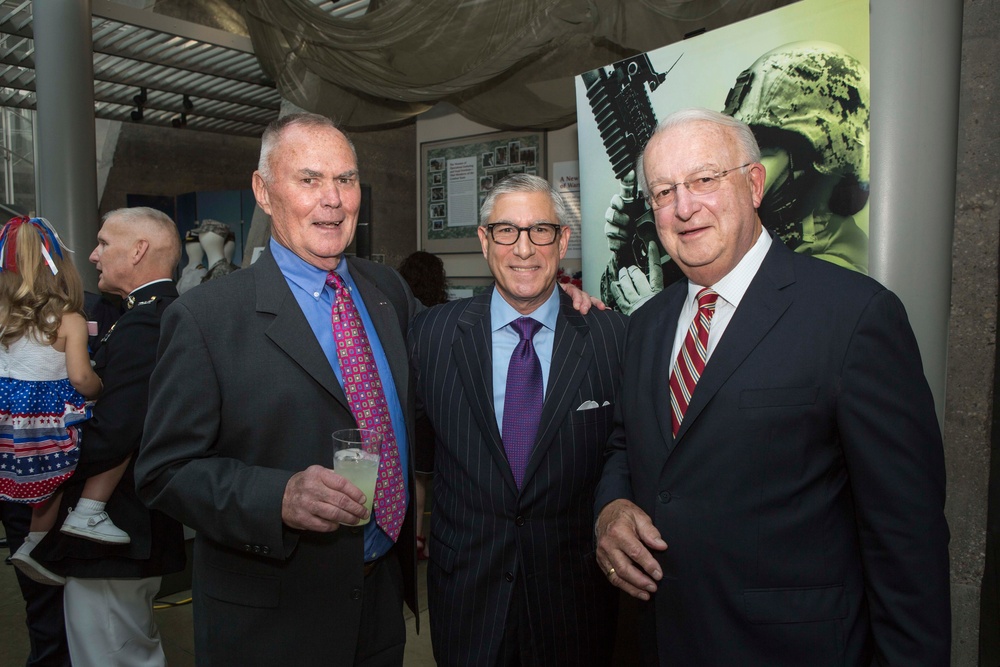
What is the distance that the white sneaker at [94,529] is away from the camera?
2215mm

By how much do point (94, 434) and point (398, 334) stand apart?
1267 mm

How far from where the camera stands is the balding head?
2.46 meters

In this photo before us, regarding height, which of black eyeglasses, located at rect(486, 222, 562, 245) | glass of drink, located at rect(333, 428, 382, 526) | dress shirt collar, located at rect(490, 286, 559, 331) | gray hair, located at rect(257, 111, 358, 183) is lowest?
glass of drink, located at rect(333, 428, 382, 526)

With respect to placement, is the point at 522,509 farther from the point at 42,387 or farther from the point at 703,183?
the point at 42,387

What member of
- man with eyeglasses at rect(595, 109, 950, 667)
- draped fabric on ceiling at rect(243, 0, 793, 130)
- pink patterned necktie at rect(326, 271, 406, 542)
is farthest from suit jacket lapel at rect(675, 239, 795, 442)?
draped fabric on ceiling at rect(243, 0, 793, 130)

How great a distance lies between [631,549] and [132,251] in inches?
83.1

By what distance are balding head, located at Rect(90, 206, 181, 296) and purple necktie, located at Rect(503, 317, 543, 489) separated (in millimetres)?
1495

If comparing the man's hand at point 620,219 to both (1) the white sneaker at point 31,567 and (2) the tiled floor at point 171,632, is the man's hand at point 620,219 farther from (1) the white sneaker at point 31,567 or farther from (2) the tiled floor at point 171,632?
(1) the white sneaker at point 31,567

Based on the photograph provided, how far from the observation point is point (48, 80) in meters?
4.64

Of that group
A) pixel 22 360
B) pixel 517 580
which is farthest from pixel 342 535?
pixel 22 360

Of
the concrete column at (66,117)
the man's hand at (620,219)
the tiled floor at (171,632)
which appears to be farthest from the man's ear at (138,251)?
the concrete column at (66,117)

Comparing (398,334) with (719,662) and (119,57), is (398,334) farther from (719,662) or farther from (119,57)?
(119,57)

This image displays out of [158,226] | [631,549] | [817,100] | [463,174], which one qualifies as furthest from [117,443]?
[463,174]

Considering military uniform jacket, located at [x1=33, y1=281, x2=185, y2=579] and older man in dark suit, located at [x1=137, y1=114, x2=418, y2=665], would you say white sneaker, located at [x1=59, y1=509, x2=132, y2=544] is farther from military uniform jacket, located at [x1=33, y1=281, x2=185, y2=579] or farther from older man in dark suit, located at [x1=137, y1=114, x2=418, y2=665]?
older man in dark suit, located at [x1=137, y1=114, x2=418, y2=665]
